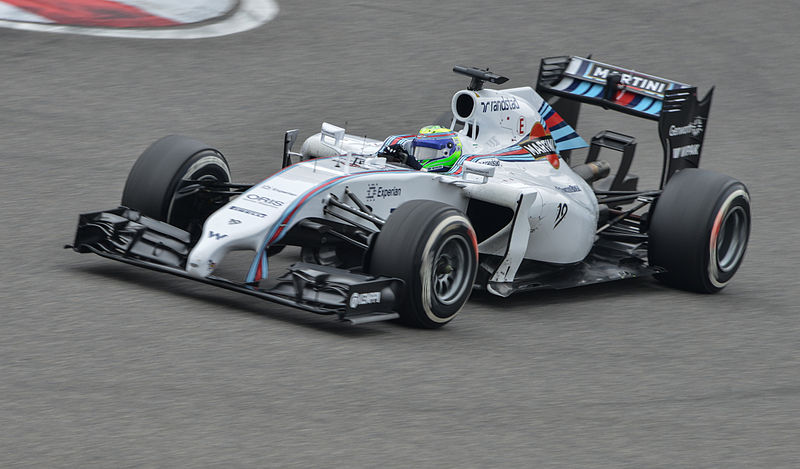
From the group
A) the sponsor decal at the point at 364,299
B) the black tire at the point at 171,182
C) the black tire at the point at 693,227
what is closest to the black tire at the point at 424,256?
the sponsor decal at the point at 364,299

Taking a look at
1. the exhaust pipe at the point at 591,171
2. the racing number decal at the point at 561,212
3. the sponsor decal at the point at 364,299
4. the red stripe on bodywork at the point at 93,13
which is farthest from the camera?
the red stripe on bodywork at the point at 93,13

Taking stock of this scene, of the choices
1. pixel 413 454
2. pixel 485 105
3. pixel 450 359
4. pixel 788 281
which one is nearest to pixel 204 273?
pixel 450 359

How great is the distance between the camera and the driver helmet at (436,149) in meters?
8.16

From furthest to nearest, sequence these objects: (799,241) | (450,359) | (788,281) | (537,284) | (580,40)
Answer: (580,40) < (799,241) < (788,281) < (537,284) < (450,359)

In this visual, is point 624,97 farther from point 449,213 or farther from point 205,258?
point 205,258

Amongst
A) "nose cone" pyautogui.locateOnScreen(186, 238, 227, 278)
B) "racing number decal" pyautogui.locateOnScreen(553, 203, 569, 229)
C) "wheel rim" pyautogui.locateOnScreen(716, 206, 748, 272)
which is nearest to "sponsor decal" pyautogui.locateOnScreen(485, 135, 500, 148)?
"racing number decal" pyautogui.locateOnScreen(553, 203, 569, 229)

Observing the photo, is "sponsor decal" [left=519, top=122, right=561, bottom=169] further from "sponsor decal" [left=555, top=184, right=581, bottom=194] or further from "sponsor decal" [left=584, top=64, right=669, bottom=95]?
"sponsor decal" [left=584, top=64, right=669, bottom=95]

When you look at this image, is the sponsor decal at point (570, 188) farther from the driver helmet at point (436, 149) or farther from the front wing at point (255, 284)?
the front wing at point (255, 284)

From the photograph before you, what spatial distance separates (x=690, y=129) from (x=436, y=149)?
251 centimetres

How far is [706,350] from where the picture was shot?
732 cm

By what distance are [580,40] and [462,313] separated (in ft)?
31.9

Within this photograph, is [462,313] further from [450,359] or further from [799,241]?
[799,241]

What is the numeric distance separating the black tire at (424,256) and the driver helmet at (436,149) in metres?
1.07

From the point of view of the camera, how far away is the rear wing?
9297 mm
